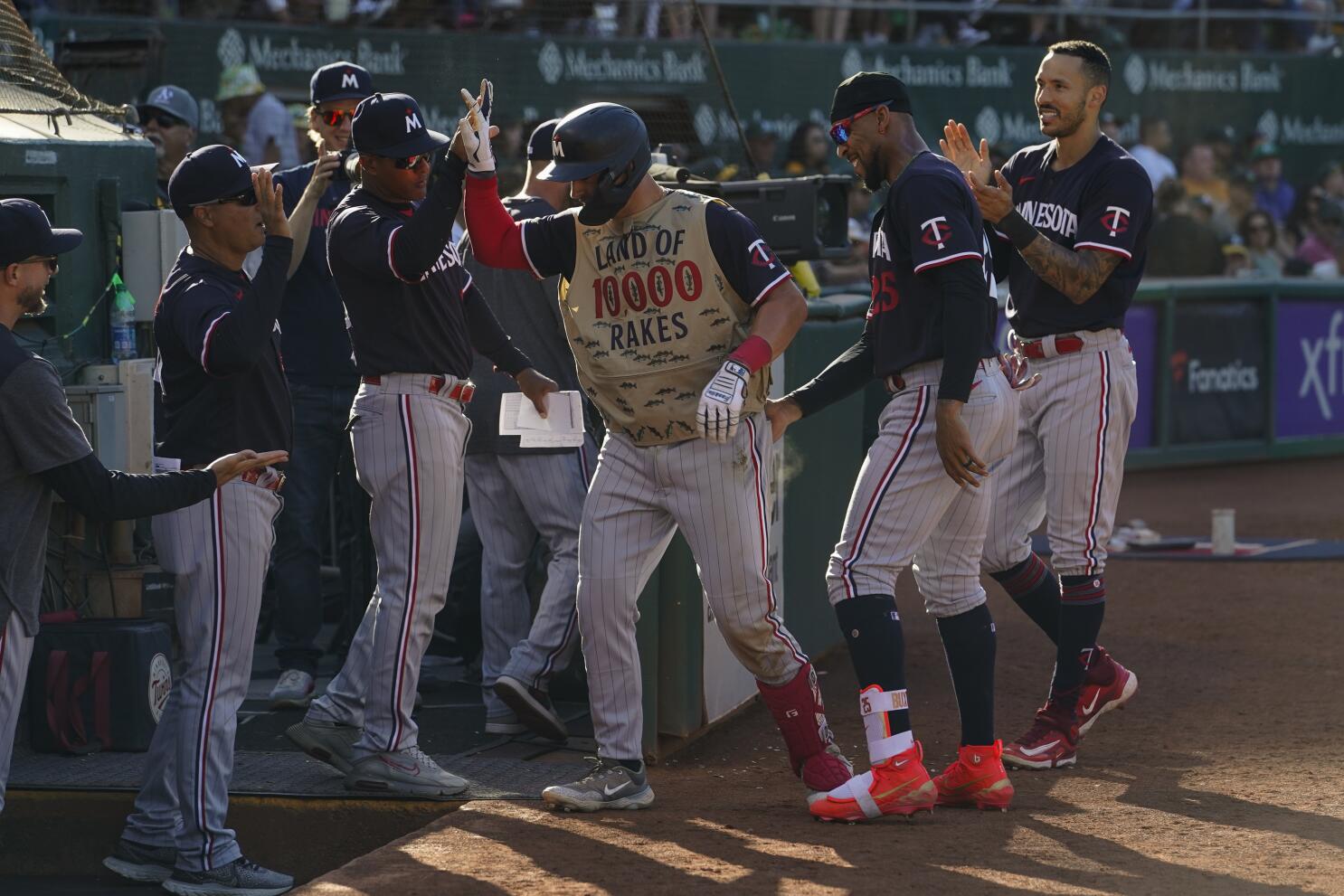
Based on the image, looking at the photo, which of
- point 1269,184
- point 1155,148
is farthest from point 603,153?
point 1269,184

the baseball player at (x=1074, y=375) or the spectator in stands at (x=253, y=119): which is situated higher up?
the spectator in stands at (x=253, y=119)

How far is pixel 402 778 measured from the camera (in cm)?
511

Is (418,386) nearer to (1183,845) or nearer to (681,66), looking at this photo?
(1183,845)

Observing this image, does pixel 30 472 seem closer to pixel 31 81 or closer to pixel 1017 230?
pixel 1017 230

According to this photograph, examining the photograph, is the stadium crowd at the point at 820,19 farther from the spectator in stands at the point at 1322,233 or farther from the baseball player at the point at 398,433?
the baseball player at the point at 398,433

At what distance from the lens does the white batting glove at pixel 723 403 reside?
177 inches

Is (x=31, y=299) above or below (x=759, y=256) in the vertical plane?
below

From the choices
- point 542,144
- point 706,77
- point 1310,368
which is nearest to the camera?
point 542,144

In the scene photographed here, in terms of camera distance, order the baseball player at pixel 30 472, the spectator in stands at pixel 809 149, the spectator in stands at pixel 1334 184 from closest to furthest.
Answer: the baseball player at pixel 30 472
the spectator in stands at pixel 809 149
the spectator in stands at pixel 1334 184

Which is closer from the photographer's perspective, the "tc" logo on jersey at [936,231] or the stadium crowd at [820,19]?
the "tc" logo on jersey at [936,231]

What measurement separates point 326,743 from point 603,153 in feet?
6.43

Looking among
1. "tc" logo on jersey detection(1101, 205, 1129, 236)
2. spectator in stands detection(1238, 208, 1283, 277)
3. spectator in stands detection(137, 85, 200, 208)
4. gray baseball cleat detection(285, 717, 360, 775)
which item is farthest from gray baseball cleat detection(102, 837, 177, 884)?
spectator in stands detection(1238, 208, 1283, 277)

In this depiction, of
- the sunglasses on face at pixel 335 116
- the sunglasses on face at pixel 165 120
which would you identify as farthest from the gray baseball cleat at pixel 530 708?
the sunglasses on face at pixel 165 120

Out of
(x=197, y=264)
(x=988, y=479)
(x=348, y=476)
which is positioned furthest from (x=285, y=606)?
(x=988, y=479)
